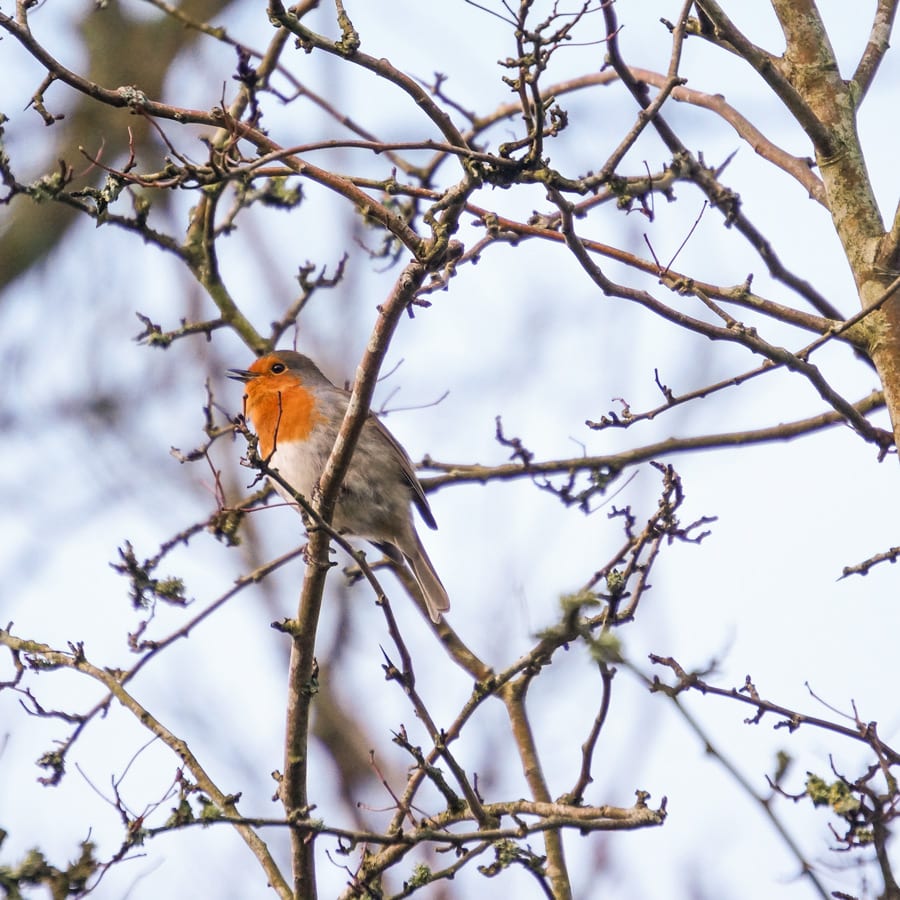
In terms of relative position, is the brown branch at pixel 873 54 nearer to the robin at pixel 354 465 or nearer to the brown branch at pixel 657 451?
the brown branch at pixel 657 451

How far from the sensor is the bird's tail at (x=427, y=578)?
20.2 ft

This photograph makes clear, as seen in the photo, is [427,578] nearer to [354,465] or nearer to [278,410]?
[354,465]

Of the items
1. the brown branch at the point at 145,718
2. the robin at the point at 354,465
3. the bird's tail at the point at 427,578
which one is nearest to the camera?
the brown branch at the point at 145,718

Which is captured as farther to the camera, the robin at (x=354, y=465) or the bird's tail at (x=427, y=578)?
the robin at (x=354, y=465)

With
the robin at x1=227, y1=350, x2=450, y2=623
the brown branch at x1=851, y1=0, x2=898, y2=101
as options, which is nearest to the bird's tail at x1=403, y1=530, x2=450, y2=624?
the robin at x1=227, y1=350, x2=450, y2=623

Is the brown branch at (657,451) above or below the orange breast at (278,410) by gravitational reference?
below

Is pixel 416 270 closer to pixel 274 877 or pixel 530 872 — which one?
pixel 530 872

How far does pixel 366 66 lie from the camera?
3.27 metres

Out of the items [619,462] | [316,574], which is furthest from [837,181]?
[316,574]

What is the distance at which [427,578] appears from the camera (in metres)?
6.45

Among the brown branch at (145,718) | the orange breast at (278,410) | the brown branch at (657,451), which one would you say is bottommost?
the brown branch at (145,718)

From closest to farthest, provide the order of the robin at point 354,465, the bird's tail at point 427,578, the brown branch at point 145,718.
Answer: the brown branch at point 145,718, the bird's tail at point 427,578, the robin at point 354,465

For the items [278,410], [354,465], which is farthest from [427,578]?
[278,410]

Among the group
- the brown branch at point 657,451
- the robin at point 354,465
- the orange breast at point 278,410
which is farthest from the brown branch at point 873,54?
the orange breast at point 278,410
